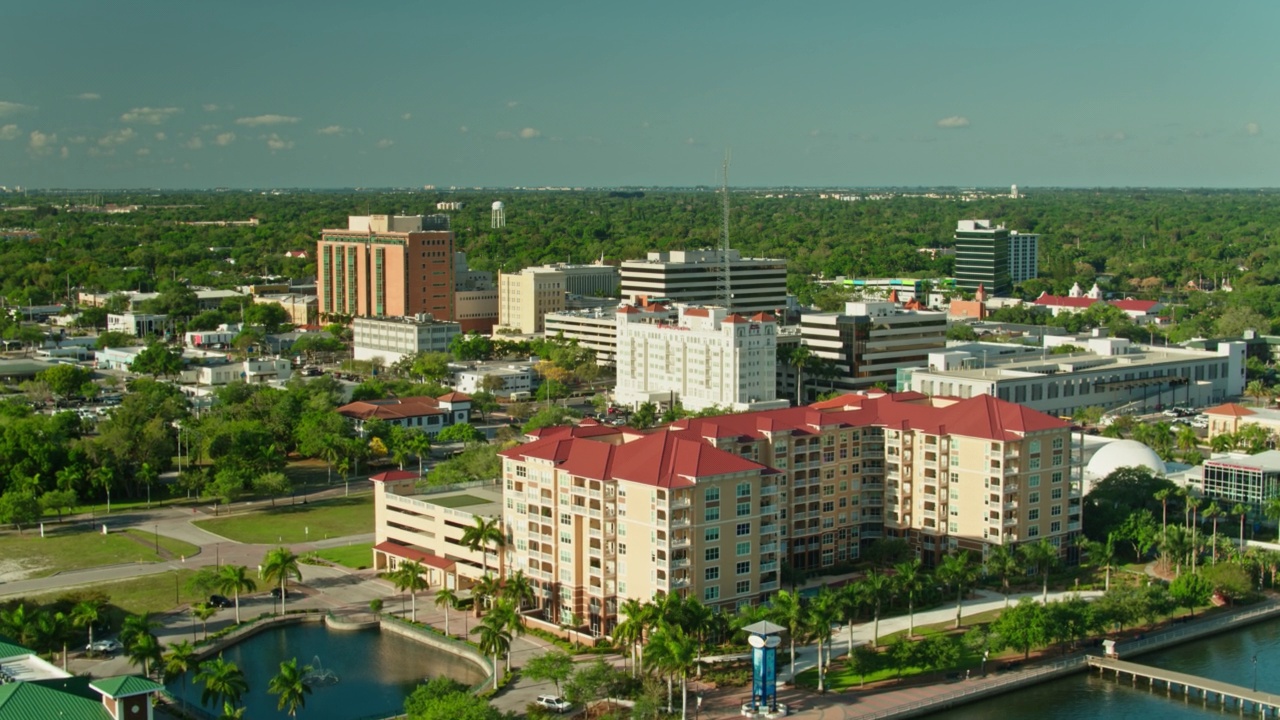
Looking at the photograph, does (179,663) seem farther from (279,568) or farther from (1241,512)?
(1241,512)

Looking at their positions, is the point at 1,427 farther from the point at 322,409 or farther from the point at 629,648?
the point at 629,648

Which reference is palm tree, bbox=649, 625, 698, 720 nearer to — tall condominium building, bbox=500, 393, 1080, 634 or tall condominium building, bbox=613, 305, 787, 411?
tall condominium building, bbox=500, 393, 1080, 634

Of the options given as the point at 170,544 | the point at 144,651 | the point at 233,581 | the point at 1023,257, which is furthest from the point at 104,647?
the point at 1023,257

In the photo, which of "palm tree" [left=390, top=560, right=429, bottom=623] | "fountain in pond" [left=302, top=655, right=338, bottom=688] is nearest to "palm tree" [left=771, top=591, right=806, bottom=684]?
"palm tree" [left=390, top=560, right=429, bottom=623]

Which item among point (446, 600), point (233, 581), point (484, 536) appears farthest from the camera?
point (484, 536)

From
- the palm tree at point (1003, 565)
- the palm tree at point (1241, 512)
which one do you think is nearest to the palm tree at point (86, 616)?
the palm tree at point (1003, 565)

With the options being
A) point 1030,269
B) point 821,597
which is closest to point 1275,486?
point 821,597

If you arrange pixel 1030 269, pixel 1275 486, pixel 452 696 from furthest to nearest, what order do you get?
pixel 1030 269 → pixel 1275 486 → pixel 452 696

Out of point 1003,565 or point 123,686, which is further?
→ point 1003,565
